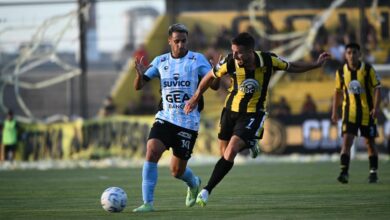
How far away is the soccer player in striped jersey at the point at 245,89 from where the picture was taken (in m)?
11.2

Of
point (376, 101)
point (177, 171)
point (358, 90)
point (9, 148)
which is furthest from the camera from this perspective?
point (9, 148)

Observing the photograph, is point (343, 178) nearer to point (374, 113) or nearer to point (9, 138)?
point (374, 113)

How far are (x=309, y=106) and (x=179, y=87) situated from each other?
48.1ft

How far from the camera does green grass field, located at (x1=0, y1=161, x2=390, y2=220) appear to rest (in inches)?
411

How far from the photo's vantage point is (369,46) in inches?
1040

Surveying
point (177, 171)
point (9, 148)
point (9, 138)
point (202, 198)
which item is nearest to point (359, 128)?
point (177, 171)

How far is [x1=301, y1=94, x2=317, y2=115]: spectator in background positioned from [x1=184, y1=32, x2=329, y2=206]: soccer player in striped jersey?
1383 cm

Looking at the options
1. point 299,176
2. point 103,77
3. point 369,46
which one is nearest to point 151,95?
point 369,46

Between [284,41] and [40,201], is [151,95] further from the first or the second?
[40,201]

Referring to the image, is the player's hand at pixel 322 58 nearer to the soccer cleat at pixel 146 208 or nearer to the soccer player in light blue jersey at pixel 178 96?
the soccer player in light blue jersey at pixel 178 96

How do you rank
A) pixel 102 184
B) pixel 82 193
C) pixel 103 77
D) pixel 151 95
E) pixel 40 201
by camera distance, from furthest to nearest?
pixel 103 77, pixel 151 95, pixel 102 184, pixel 82 193, pixel 40 201

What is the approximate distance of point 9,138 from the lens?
25781 millimetres

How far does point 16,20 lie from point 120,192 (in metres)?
17.0

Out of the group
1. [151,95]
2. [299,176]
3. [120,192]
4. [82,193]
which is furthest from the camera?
[151,95]
